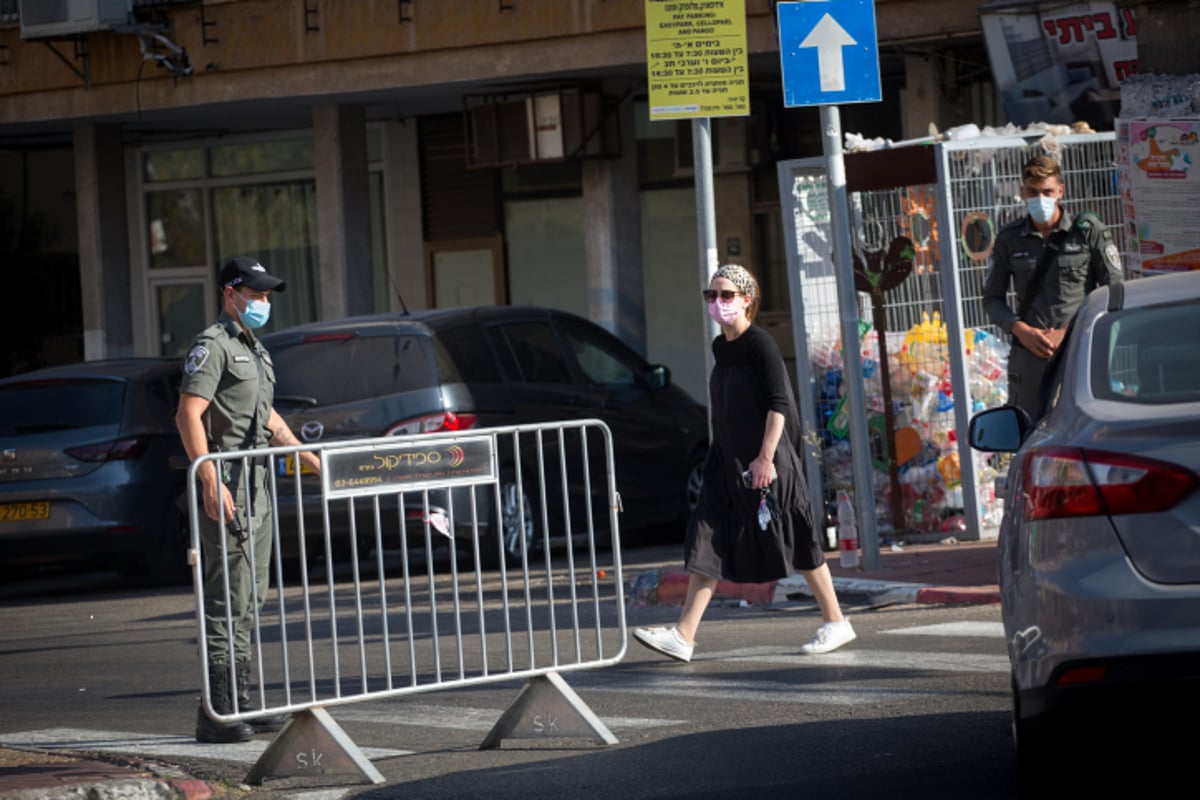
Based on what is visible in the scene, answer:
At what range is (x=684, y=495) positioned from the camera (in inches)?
637

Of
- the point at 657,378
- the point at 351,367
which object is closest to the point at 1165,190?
the point at 657,378

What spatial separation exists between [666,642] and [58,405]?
685 cm

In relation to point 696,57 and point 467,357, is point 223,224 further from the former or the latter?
point 696,57

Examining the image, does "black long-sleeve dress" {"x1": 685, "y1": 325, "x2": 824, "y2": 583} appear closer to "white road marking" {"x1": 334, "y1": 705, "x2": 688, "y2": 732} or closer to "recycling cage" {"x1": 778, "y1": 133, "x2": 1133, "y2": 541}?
"white road marking" {"x1": 334, "y1": 705, "x2": 688, "y2": 732}

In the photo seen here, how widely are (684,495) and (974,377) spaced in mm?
3219

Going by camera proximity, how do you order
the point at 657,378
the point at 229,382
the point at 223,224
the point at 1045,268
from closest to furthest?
the point at 229,382, the point at 1045,268, the point at 657,378, the point at 223,224

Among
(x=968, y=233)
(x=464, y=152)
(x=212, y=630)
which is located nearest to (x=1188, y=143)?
(x=968, y=233)

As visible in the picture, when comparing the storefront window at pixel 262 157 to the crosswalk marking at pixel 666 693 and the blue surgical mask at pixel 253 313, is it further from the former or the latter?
the blue surgical mask at pixel 253 313

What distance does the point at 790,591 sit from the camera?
11953mm

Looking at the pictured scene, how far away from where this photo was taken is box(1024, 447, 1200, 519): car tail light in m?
5.13

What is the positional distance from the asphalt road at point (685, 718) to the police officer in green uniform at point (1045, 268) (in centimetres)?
132

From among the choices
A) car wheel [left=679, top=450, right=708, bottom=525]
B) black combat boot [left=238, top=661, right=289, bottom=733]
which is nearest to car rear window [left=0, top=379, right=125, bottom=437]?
car wheel [left=679, top=450, right=708, bottom=525]

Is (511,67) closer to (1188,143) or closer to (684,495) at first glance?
(684,495)

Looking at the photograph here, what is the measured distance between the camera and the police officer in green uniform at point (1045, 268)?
10961 millimetres
